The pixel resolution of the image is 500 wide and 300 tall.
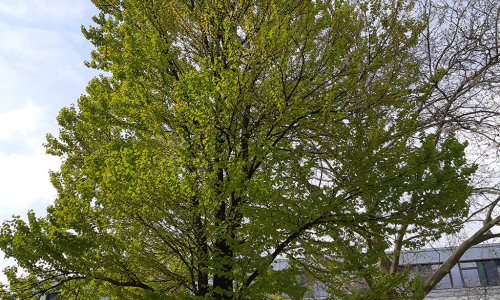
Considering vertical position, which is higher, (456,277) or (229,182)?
(229,182)

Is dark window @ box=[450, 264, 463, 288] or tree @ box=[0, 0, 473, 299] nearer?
tree @ box=[0, 0, 473, 299]

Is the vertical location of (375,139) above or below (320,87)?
below

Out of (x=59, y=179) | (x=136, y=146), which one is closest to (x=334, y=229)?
(x=136, y=146)

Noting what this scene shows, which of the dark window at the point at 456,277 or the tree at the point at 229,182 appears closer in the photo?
the tree at the point at 229,182

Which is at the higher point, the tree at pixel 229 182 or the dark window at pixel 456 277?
the tree at pixel 229 182

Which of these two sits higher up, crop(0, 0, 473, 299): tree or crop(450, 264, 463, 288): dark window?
crop(0, 0, 473, 299): tree

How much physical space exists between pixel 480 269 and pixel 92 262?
74.3 feet

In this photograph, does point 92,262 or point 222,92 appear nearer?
point 92,262

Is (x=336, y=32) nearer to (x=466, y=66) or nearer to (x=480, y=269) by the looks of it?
(x=466, y=66)

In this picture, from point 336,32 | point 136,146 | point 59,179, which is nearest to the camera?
point 136,146

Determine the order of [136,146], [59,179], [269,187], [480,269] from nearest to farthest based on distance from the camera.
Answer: [269,187]
[136,146]
[59,179]
[480,269]

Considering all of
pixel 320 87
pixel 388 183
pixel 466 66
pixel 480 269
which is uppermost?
pixel 466 66

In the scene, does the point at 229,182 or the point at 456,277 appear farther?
the point at 456,277

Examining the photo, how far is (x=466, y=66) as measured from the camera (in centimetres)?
891
